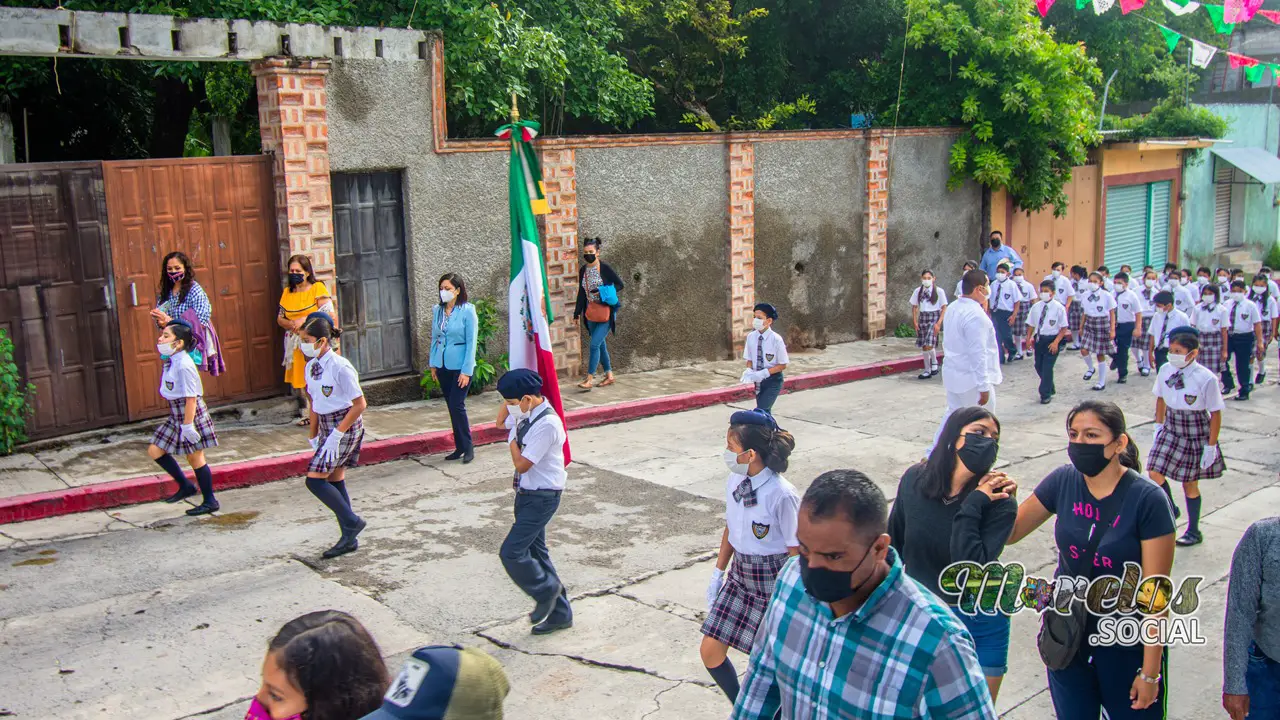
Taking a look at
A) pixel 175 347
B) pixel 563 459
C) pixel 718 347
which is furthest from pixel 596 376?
pixel 563 459

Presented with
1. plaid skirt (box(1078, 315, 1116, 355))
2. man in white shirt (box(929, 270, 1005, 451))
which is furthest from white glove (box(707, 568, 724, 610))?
plaid skirt (box(1078, 315, 1116, 355))

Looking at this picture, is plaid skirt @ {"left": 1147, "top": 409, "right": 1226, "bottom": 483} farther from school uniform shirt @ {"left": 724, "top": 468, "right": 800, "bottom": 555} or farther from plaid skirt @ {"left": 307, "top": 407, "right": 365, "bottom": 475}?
plaid skirt @ {"left": 307, "top": 407, "right": 365, "bottom": 475}

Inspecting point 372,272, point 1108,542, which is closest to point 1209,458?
point 1108,542

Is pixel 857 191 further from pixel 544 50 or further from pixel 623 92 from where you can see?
pixel 544 50

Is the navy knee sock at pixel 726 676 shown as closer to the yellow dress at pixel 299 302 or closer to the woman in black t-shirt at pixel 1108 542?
the woman in black t-shirt at pixel 1108 542

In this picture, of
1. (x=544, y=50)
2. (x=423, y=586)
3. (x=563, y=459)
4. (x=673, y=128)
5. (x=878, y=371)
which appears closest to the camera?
(x=563, y=459)

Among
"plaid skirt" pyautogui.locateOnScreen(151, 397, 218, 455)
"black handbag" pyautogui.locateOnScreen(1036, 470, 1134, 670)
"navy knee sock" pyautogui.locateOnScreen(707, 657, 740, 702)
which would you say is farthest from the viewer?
"plaid skirt" pyautogui.locateOnScreen(151, 397, 218, 455)

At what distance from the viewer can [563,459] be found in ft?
23.3

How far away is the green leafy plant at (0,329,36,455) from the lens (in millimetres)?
10273

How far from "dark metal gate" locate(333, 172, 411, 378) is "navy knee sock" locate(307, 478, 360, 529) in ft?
15.4

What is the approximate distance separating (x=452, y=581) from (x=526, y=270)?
2.32m

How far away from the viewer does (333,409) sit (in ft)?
27.0

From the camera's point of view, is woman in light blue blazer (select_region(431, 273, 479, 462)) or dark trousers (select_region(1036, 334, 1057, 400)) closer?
woman in light blue blazer (select_region(431, 273, 479, 462))

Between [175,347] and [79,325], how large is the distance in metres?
2.64
